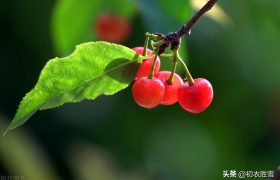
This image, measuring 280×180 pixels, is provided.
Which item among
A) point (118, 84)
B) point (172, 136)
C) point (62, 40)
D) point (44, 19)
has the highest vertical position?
point (44, 19)

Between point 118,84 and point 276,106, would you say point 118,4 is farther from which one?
point 118,84

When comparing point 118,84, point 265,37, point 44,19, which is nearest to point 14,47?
point 44,19

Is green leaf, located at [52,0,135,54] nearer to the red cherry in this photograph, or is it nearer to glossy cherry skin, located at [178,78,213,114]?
the red cherry

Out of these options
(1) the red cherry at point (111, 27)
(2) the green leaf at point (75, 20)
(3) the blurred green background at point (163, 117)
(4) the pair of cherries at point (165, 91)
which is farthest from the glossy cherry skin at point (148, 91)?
(3) the blurred green background at point (163, 117)

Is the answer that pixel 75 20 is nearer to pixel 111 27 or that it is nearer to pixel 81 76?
pixel 111 27

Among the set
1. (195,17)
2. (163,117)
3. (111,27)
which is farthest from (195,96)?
(163,117)

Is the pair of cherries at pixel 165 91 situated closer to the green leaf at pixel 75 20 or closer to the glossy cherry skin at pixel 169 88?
the glossy cherry skin at pixel 169 88

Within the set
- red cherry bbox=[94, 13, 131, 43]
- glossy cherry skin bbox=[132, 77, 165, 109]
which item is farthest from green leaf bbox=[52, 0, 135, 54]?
glossy cherry skin bbox=[132, 77, 165, 109]
